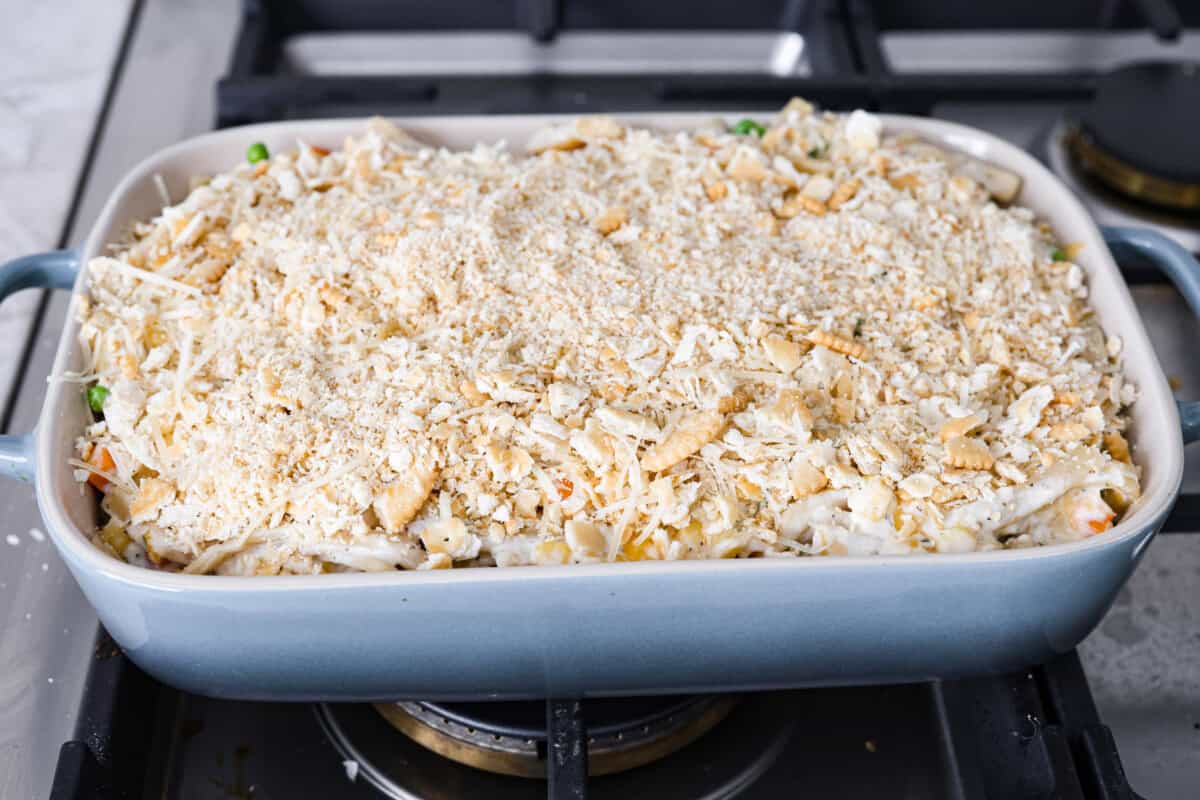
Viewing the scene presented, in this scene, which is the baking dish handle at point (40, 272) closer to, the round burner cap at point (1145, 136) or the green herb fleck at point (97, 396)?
the green herb fleck at point (97, 396)

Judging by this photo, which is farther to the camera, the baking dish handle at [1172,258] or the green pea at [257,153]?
the green pea at [257,153]

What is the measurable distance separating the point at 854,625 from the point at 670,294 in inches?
10.8

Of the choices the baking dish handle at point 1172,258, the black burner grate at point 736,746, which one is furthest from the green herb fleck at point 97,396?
the baking dish handle at point 1172,258

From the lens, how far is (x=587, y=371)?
809mm

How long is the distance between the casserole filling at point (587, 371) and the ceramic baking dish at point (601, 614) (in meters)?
0.04

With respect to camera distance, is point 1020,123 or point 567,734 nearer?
point 567,734

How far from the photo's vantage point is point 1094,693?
0.90 m

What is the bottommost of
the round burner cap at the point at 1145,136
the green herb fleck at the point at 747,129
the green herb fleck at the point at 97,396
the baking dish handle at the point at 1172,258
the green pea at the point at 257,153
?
the round burner cap at the point at 1145,136

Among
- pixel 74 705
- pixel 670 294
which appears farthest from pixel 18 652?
pixel 670 294

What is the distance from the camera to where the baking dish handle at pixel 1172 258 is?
82 centimetres

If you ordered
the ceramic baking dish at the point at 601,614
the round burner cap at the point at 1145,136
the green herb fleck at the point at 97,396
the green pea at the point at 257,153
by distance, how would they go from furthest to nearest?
1. the round burner cap at the point at 1145,136
2. the green pea at the point at 257,153
3. the green herb fleck at the point at 97,396
4. the ceramic baking dish at the point at 601,614

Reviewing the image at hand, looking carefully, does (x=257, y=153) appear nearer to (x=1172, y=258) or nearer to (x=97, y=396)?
(x=97, y=396)

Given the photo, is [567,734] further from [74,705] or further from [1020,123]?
[1020,123]

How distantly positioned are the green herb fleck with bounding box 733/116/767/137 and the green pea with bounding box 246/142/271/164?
1.38 ft
